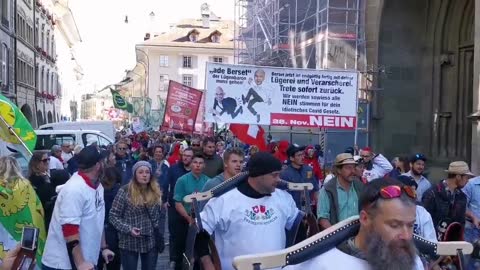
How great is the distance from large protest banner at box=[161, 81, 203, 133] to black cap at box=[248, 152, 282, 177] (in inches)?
554

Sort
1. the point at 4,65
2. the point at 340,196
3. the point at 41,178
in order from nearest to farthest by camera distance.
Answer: the point at 340,196 → the point at 41,178 → the point at 4,65

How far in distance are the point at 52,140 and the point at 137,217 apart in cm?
1381

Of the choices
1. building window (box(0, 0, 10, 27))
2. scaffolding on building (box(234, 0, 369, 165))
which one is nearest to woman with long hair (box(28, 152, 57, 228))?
scaffolding on building (box(234, 0, 369, 165))

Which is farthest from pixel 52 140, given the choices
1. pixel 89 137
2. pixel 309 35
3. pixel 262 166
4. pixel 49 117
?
pixel 49 117

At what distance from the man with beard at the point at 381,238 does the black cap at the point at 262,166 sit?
1772 millimetres

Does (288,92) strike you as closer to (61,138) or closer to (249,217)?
(249,217)

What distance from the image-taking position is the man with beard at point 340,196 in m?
6.19

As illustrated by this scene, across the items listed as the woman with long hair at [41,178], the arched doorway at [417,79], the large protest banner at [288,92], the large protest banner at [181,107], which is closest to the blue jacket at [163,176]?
the large protest banner at [288,92]

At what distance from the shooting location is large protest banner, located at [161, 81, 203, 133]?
60.9 ft

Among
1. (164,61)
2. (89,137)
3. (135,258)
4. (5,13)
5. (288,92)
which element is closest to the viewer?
(135,258)

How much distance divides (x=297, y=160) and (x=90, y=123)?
16.9 meters

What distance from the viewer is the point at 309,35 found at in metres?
22.2

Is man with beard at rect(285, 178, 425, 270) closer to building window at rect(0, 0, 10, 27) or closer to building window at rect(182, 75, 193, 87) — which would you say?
building window at rect(0, 0, 10, 27)

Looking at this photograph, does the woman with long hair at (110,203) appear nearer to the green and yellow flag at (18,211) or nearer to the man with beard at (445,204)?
the green and yellow flag at (18,211)
